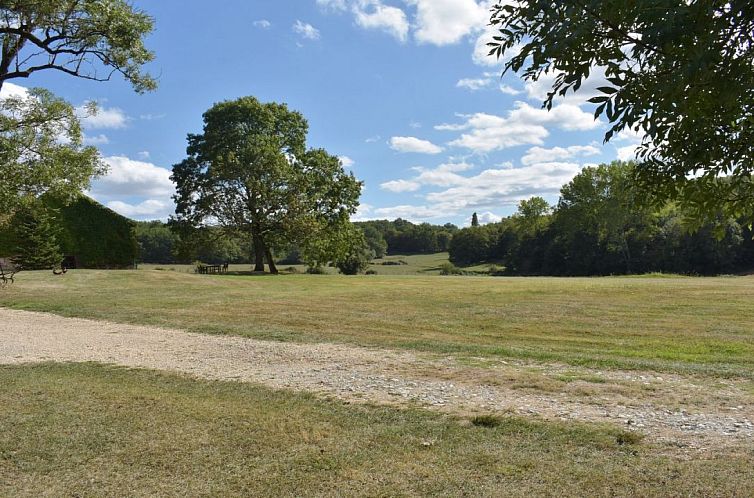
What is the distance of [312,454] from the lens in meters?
4.84

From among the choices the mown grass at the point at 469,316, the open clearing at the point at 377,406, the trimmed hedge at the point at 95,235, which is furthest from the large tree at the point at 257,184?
the open clearing at the point at 377,406

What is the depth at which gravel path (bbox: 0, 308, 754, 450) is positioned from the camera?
5.94m

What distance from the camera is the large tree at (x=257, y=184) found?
38938 millimetres

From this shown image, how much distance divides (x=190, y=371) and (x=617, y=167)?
228ft

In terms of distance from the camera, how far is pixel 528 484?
4.14 metres

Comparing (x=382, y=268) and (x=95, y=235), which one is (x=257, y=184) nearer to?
(x=95, y=235)

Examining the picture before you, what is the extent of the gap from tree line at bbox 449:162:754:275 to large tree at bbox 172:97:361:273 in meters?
32.5

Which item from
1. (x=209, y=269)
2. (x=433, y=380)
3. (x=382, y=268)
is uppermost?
(x=209, y=269)

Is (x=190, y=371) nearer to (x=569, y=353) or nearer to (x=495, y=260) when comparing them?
(x=569, y=353)

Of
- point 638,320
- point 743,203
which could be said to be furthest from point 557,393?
point 638,320

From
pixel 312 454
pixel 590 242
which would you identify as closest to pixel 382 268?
pixel 590 242

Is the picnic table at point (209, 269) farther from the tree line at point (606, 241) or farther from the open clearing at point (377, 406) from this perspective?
the tree line at point (606, 241)

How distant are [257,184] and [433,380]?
32.8 meters

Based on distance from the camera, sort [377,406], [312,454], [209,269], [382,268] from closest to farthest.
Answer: [312,454] → [377,406] → [209,269] → [382,268]
